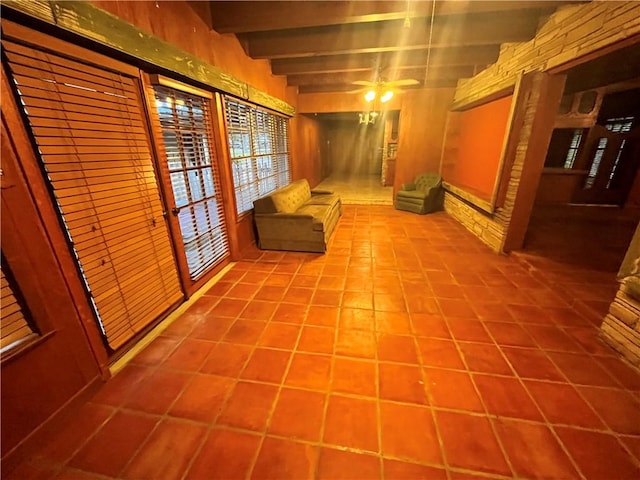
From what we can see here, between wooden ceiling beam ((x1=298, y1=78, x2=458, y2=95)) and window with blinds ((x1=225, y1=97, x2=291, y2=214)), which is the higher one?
wooden ceiling beam ((x1=298, y1=78, x2=458, y2=95))

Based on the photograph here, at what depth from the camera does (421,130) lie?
18.7 feet

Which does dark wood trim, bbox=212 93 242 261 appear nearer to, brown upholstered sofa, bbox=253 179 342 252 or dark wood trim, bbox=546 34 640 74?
brown upholstered sofa, bbox=253 179 342 252

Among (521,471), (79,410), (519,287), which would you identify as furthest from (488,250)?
(79,410)

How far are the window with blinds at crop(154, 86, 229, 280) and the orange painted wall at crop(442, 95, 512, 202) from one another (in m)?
3.83

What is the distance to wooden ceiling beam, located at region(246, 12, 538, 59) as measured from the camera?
9.44 feet

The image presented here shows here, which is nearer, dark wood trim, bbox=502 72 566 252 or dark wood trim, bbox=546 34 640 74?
dark wood trim, bbox=546 34 640 74

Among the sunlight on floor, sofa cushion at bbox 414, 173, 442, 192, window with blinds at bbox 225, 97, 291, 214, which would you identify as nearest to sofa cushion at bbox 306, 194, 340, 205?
window with blinds at bbox 225, 97, 291, 214

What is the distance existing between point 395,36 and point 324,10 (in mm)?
1072

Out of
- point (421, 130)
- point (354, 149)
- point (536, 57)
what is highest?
point (536, 57)

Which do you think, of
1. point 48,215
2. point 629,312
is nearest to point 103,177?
Answer: point 48,215

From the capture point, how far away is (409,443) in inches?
50.2

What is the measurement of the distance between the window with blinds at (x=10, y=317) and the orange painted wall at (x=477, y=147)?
478 centimetres

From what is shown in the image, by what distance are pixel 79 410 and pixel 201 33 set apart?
3186 mm

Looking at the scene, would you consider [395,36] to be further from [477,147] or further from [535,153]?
[477,147]
